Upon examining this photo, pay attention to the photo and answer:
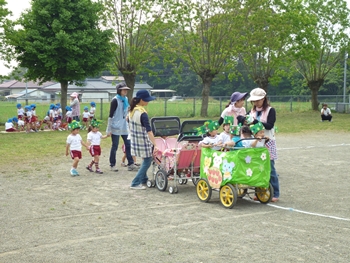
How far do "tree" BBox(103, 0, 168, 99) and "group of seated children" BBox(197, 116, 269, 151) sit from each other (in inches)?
988

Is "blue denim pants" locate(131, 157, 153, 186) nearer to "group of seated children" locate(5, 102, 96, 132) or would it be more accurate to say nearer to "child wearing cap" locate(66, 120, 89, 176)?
"child wearing cap" locate(66, 120, 89, 176)

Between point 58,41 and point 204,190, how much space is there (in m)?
19.0

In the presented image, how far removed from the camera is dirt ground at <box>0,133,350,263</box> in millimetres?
5832

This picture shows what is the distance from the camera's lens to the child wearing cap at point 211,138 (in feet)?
28.1

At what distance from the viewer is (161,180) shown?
965 centimetres

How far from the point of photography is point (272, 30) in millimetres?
35188

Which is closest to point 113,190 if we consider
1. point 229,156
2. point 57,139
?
point 229,156

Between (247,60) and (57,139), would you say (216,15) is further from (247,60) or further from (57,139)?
(57,139)

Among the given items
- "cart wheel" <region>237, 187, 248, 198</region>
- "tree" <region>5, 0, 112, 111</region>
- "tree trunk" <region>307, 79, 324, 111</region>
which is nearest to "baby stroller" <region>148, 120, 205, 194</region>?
"cart wheel" <region>237, 187, 248, 198</region>

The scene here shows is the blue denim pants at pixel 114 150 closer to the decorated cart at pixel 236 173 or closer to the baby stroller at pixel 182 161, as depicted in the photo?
the baby stroller at pixel 182 161

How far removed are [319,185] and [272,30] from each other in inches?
1043

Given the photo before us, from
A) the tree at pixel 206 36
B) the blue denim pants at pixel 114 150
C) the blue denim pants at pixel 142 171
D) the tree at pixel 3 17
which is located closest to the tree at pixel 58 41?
the tree at pixel 3 17

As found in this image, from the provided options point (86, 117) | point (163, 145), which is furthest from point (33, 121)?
point (163, 145)

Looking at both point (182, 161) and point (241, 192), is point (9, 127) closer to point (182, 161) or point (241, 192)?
point (182, 161)
